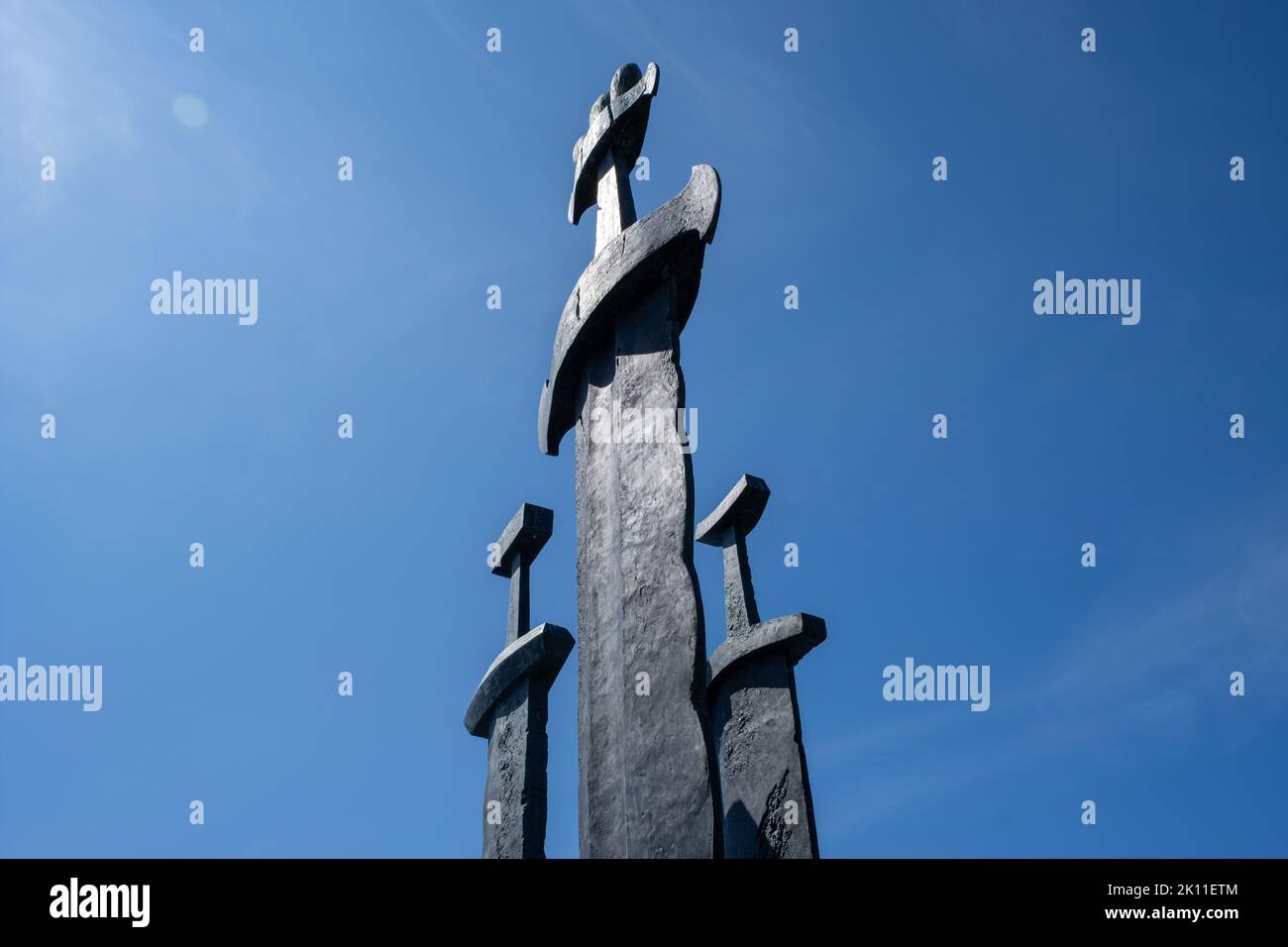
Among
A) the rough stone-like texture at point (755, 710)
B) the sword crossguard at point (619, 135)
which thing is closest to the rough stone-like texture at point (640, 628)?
the sword crossguard at point (619, 135)

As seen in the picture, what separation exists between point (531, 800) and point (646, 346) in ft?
8.78

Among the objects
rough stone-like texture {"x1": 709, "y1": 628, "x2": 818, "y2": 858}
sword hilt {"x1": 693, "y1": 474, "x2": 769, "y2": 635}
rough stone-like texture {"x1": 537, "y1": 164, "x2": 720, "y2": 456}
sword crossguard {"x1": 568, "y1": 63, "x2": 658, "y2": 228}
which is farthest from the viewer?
sword hilt {"x1": 693, "y1": 474, "x2": 769, "y2": 635}

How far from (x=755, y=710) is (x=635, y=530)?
118 inches

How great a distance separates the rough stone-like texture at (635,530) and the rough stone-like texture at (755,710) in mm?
2199

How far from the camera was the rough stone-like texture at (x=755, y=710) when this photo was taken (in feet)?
19.6

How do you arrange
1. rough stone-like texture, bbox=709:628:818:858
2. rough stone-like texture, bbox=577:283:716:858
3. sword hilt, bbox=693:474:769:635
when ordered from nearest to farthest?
1. rough stone-like texture, bbox=577:283:716:858
2. rough stone-like texture, bbox=709:628:818:858
3. sword hilt, bbox=693:474:769:635

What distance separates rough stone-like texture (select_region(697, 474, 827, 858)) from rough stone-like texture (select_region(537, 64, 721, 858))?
2.20 meters

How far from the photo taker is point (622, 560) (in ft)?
12.9

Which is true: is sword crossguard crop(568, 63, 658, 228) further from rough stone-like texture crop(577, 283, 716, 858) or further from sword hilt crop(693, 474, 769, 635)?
sword hilt crop(693, 474, 769, 635)

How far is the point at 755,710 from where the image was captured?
21.6 feet

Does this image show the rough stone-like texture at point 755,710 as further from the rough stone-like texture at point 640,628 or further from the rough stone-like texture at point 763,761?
the rough stone-like texture at point 640,628

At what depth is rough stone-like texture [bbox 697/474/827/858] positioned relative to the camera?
5.99 meters

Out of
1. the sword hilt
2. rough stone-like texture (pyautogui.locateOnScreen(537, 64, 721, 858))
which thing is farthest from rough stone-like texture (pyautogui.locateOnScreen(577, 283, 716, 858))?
the sword hilt
